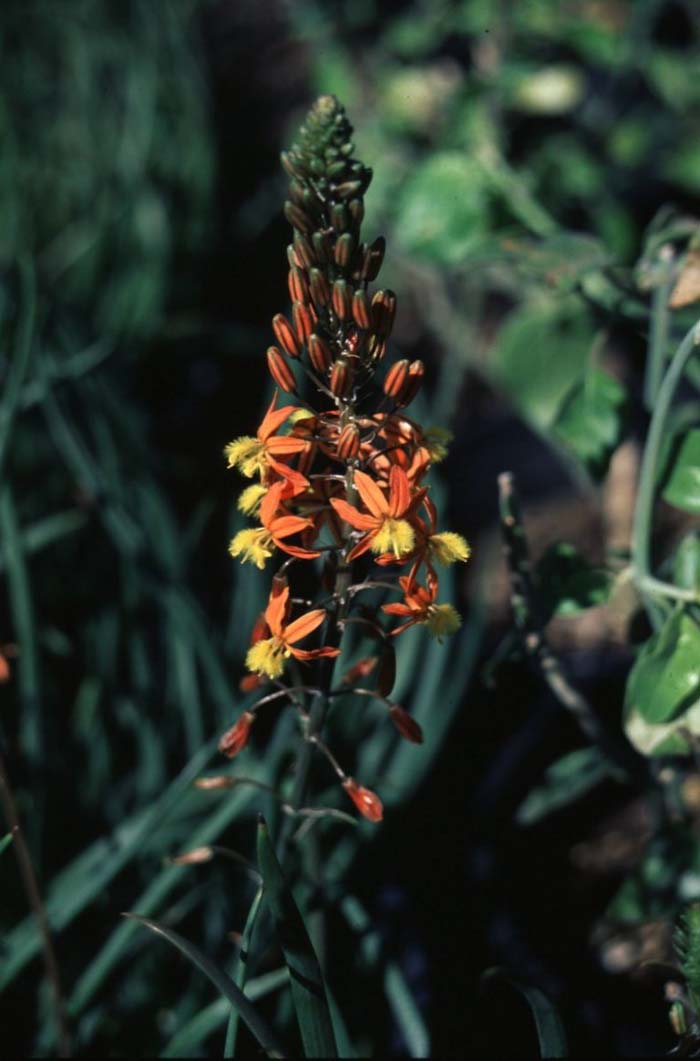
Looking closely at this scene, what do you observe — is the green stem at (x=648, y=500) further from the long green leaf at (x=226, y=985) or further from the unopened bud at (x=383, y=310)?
the long green leaf at (x=226, y=985)

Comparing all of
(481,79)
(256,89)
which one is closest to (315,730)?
(481,79)

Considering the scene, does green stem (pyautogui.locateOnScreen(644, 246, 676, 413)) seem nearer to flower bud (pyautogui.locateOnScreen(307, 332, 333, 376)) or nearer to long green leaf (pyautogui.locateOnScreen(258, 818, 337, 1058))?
flower bud (pyautogui.locateOnScreen(307, 332, 333, 376))

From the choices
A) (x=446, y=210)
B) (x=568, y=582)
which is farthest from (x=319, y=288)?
(x=446, y=210)

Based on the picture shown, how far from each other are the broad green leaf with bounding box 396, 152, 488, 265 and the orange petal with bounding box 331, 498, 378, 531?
78cm

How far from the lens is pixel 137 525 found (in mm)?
1620

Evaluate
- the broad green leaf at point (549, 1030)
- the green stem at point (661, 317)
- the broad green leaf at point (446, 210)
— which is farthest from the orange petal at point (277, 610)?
the broad green leaf at point (446, 210)

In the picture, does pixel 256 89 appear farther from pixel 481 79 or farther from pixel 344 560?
pixel 344 560

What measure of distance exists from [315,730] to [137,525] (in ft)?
2.53

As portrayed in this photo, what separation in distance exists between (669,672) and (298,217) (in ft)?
1.94

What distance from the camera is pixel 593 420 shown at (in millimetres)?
Result: 1197

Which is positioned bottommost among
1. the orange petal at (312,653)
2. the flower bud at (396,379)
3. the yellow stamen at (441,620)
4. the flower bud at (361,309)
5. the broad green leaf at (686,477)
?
the broad green leaf at (686,477)

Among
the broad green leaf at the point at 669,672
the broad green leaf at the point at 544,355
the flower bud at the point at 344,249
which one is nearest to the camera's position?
the flower bud at the point at 344,249

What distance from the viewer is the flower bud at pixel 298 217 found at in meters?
0.79

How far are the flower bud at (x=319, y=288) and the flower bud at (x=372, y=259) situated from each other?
33 millimetres
